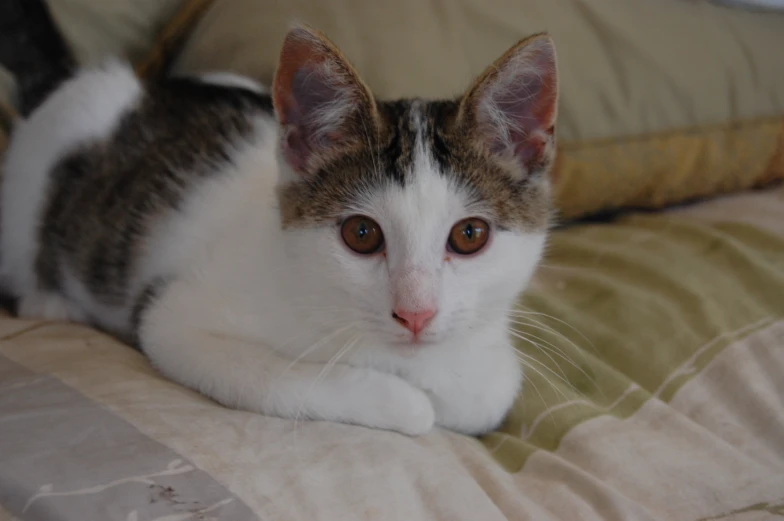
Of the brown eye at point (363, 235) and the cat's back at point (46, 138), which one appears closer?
the brown eye at point (363, 235)

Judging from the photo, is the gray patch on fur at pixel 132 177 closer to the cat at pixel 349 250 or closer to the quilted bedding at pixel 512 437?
the cat at pixel 349 250

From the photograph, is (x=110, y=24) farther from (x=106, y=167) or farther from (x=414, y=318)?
(x=414, y=318)

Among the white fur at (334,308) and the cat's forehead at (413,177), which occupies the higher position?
the cat's forehead at (413,177)

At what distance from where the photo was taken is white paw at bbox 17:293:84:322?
137cm

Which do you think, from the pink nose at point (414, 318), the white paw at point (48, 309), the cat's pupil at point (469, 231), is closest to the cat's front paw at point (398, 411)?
the pink nose at point (414, 318)

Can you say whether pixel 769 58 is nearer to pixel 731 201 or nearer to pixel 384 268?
pixel 731 201

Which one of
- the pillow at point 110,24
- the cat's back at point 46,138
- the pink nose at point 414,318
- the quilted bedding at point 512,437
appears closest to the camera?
the quilted bedding at point 512,437

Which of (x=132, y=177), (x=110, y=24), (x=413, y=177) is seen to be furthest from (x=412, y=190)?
(x=110, y=24)

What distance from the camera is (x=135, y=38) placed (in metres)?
1.85

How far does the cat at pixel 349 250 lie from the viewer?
0.96 m

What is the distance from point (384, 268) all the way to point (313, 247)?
5.1 inches

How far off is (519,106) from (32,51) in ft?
4.33

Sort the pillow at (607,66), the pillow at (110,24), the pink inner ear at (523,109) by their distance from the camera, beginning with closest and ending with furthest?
1. the pink inner ear at (523,109)
2. the pillow at (607,66)
3. the pillow at (110,24)

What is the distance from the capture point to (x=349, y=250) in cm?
100
